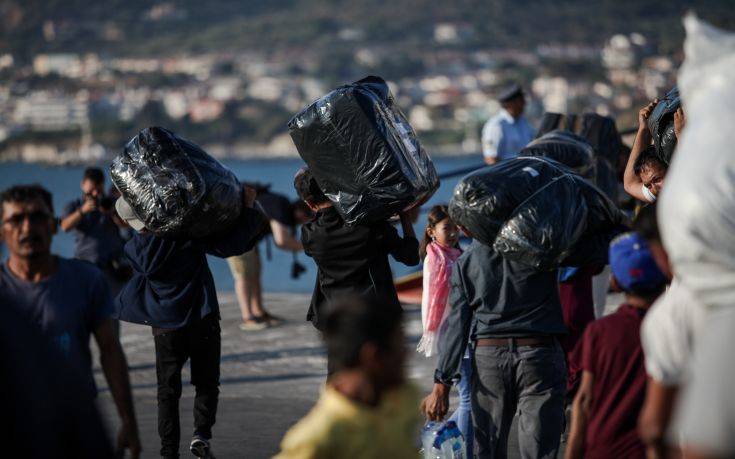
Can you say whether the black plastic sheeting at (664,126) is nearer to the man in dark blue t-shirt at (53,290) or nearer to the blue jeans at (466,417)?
the blue jeans at (466,417)

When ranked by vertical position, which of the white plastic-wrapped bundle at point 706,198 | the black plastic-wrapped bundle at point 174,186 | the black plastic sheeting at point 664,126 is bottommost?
the black plastic-wrapped bundle at point 174,186

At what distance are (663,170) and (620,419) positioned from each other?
8.81 ft

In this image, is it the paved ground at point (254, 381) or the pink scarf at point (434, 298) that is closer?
the pink scarf at point (434, 298)

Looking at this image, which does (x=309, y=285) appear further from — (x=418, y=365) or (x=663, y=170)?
(x=663, y=170)

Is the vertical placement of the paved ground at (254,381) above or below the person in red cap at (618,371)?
below

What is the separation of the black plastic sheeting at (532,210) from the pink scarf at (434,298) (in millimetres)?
917

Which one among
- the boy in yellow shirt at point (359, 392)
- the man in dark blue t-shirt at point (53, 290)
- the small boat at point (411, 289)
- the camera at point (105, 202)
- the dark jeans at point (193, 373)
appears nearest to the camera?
the boy in yellow shirt at point (359, 392)

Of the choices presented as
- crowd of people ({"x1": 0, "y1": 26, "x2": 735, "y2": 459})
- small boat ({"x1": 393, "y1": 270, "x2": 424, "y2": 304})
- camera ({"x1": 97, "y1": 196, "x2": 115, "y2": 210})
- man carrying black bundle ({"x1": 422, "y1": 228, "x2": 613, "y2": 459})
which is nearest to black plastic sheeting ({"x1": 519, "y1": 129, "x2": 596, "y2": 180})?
crowd of people ({"x1": 0, "y1": 26, "x2": 735, "y2": 459})

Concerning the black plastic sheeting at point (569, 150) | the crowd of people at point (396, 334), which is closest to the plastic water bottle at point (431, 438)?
the crowd of people at point (396, 334)

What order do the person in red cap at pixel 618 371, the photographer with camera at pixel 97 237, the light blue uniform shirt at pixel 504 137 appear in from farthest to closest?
the light blue uniform shirt at pixel 504 137 < the photographer with camera at pixel 97 237 < the person in red cap at pixel 618 371

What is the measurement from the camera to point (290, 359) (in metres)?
11.2

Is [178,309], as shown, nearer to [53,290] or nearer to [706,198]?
[53,290]

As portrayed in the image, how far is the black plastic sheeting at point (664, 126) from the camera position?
23.1 feet

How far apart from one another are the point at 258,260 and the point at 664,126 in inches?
256
